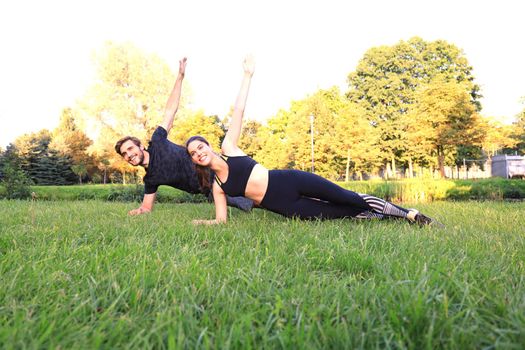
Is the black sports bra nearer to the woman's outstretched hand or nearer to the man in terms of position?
the woman's outstretched hand

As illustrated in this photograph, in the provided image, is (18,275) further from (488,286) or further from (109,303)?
(488,286)

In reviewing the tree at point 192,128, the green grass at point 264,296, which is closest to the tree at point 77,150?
the tree at point 192,128

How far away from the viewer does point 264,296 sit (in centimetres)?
138

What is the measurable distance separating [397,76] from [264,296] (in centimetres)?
3624

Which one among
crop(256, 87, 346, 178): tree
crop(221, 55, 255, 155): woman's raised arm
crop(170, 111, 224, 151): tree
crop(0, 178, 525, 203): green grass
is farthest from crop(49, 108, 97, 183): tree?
crop(221, 55, 255, 155): woman's raised arm

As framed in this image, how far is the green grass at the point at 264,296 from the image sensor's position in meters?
0.99

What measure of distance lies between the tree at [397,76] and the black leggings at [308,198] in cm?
2942

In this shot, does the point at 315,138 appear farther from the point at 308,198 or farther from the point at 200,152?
the point at 200,152

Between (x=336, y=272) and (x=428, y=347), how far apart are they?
0.88 metres

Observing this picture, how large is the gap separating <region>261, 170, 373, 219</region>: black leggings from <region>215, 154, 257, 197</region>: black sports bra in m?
0.27

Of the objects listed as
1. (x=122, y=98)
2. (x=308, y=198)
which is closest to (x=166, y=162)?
(x=308, y=198)

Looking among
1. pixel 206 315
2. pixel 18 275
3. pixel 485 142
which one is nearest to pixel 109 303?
pixel 206 315

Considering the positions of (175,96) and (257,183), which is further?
(175,96)

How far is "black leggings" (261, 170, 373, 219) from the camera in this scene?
3.64 metres
